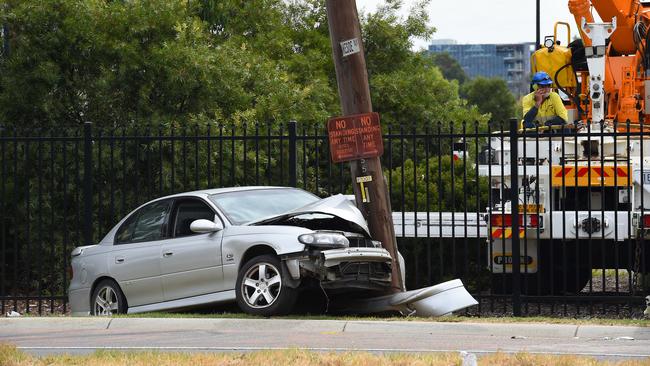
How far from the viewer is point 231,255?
1211 cm

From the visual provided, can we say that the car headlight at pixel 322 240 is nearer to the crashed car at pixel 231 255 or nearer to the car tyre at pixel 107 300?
the crashed car at pixel 231 255

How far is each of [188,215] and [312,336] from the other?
8.61 ft

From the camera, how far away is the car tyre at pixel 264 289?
38.5 ft

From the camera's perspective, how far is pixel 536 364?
28.0 ft

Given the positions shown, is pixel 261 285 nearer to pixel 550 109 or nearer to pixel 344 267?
pixel 344 267

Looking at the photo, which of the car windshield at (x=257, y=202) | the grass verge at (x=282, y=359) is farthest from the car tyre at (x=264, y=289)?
the grass verge at (x=282, y=359)

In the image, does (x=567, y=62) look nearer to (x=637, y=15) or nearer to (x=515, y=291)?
(x=637, y=15)

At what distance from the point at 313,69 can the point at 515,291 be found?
14.7m

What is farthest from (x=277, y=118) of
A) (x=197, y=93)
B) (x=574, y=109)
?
(x=574, y=109)

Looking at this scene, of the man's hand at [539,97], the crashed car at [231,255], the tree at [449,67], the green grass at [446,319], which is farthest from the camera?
the tree at [449,67]

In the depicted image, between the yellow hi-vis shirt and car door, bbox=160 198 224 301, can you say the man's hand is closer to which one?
the yellow hi-vis shirt

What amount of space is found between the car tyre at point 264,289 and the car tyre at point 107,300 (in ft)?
5.45

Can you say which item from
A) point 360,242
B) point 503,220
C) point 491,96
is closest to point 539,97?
point 503,220

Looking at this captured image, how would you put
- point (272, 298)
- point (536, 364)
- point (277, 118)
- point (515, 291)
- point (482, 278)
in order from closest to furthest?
point (536, 364), point (272, 298), point (515, 291), point (482, 278), point (277, 118)
